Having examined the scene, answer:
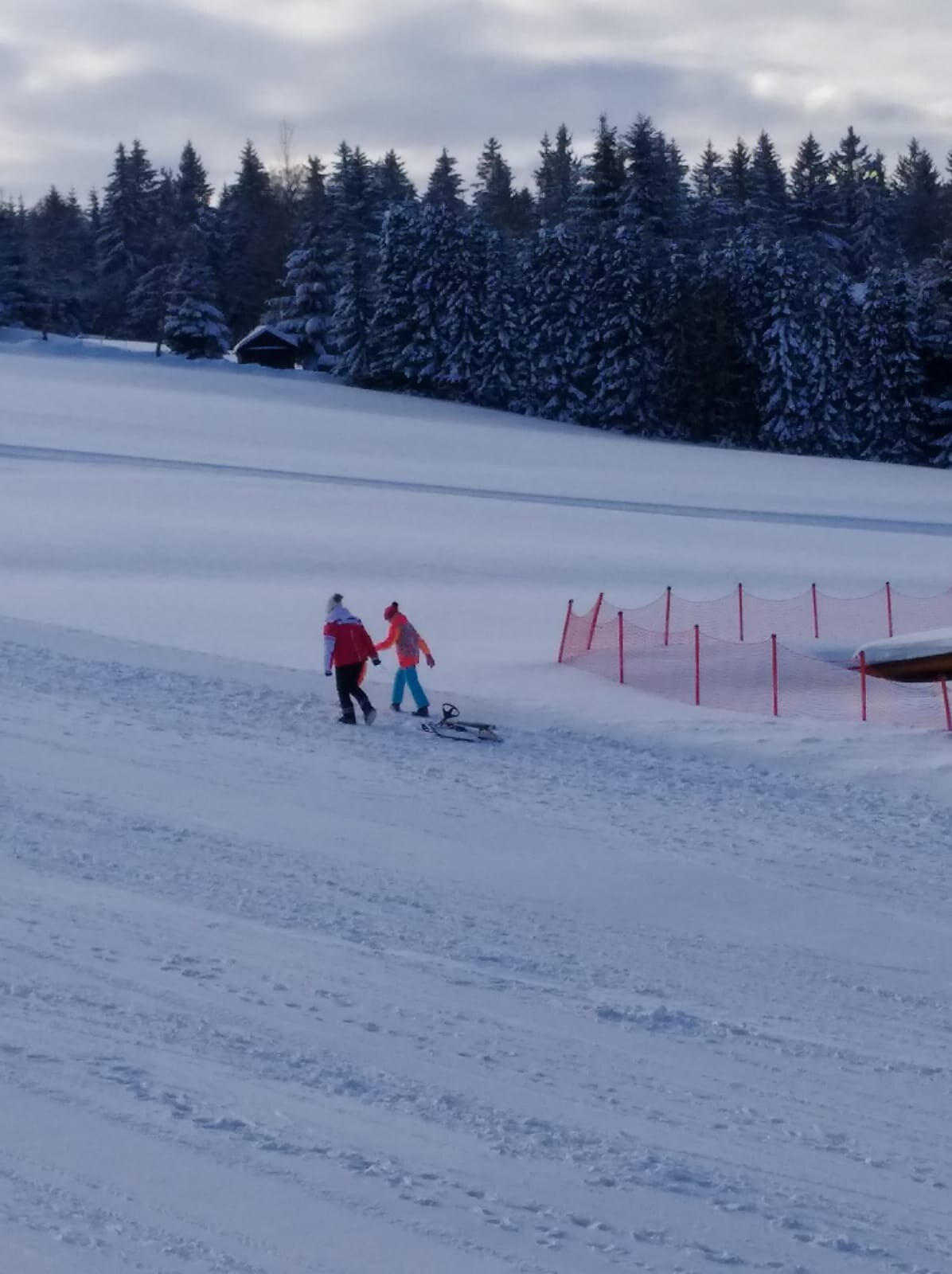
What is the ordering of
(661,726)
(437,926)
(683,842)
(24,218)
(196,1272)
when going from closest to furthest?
(196,1272) → (437,926) → (683,842) → (661,726) → (24,218)

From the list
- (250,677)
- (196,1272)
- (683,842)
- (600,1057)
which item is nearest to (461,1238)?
(196,1272)

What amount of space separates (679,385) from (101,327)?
4898 cm

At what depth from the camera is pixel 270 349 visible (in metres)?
74.1

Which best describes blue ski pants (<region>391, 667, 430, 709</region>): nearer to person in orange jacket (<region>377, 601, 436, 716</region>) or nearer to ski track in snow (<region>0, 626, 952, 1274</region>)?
person in orange jacket (<region>377, 601, 436, 716</region>)

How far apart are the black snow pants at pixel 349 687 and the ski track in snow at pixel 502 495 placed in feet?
76.3

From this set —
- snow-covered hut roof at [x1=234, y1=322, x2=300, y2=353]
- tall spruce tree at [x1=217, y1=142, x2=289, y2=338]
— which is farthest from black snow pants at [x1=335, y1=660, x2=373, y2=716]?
tall spruce tree at [x1=217, y1=142, x2=289, y2=338]

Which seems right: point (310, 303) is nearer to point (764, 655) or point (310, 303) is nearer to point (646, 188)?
point (646, 188)

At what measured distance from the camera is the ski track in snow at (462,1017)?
5.81 meters

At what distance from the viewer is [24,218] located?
4523 inches

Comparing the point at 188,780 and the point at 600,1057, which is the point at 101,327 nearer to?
the point at 188,780

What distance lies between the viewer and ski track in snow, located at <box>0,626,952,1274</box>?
5.81 metres

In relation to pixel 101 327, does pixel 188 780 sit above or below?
below

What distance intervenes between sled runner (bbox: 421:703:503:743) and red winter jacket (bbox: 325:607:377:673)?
0.95 metres

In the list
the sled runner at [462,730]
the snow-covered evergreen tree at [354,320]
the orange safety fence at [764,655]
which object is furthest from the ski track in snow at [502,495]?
the snow-covered evergreen tree at [354,320]
